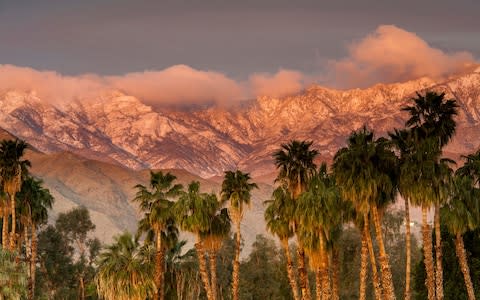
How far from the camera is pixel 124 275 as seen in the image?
63.1m

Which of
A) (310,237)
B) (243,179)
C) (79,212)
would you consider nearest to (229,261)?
(79,212)

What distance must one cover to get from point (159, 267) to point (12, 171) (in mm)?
19489

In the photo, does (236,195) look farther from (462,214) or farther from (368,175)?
(462,214)

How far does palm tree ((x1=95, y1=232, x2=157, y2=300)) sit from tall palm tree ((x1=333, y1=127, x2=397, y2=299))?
61.5ft

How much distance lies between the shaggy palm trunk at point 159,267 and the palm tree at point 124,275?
276 centimetres

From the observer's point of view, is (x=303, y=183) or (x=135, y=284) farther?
(x=303, y=183)

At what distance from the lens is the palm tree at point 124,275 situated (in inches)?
2477

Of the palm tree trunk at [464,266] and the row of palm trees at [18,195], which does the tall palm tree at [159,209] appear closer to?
the row of palm trees at [18,195]

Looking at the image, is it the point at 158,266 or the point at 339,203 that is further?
the point at 158,266

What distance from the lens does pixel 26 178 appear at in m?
80.0

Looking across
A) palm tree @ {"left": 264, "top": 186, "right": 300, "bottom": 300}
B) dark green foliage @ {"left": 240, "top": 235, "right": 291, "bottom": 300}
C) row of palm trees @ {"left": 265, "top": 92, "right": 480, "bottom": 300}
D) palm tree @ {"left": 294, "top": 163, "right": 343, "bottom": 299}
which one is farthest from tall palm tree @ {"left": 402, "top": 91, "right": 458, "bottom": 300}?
dark green foliage @ {"left": 240, "top": 235, "right": 291, "bottom": 300}

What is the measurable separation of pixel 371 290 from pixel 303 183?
142ft

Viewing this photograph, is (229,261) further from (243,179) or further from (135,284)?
(135,284)

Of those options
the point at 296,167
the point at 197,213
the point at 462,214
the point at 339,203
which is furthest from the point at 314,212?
the point at 462,214
